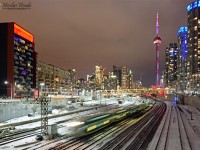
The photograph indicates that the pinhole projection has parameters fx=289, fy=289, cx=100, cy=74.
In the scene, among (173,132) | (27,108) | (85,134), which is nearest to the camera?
(85,134)

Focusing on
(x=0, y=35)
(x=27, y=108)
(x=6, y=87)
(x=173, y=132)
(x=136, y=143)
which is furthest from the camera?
(x=0, y=35)

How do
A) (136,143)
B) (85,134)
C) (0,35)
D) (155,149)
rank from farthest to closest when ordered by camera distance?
(0,35)
(85,134)
(136,143)
(155,149)

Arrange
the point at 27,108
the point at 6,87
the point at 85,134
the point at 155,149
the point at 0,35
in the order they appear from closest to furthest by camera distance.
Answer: the point at 155,149 → the point at 85,134 → the point at 27,108 → the point at 6,87 → the point at 0,35

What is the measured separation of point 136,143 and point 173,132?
589 inches

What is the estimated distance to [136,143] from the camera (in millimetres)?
Answer: 40469

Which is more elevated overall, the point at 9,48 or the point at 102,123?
the point at 9,48

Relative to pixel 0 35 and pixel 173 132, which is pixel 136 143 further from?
pixel 0 35

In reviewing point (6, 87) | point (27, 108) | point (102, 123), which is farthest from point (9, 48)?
point (102, 123)

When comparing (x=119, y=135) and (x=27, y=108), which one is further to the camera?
(x=27, y=108)

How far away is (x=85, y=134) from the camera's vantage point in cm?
4456

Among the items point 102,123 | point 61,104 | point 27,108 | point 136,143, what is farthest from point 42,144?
point 61,104

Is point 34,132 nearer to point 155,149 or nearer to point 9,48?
point 155,149

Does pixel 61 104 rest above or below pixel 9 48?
below

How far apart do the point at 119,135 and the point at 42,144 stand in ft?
45.4
